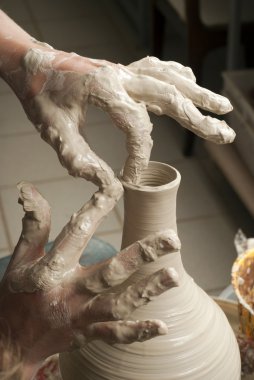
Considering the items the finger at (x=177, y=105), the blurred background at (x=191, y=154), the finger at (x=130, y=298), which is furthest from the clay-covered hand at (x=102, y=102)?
the blurred background at (x=191, y=154)

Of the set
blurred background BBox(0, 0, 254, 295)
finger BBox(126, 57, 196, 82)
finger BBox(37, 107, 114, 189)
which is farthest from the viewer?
blurred background BBox(0, 0, 254, 295)

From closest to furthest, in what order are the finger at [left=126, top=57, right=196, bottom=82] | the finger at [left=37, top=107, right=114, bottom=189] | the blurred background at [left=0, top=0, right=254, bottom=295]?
the finger at [left=37, top=107, right=114, bottom=189]
the finger at [left=126, top=57, right=196, bottom=82]
the blurred background at [left=0, top=0, right=254, bottom=295]

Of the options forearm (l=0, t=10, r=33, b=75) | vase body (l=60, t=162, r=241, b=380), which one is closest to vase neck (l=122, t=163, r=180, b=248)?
vase body (l=60, t=162, r=241, b=380)

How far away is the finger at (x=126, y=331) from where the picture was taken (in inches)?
30.3

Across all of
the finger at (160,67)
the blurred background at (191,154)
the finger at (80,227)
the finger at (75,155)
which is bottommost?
the blurred background at (191,154)

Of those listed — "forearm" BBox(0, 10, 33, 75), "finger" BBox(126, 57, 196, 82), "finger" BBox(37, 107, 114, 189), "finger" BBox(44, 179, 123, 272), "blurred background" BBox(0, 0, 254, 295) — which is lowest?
"blurred background" BBox(0, 0, 254, 295)

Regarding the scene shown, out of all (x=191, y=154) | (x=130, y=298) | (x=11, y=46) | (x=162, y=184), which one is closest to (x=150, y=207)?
(x=162, y=184)

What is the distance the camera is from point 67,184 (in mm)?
2611

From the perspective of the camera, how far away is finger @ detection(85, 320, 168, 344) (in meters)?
0.77

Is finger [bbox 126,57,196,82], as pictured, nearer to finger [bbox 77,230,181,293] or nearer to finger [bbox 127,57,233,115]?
finger [bbox 127,57,233,115]

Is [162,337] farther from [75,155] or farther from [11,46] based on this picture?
[11,46]

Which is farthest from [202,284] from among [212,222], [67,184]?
[67,184]

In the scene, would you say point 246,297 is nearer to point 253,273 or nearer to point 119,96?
point 253,273

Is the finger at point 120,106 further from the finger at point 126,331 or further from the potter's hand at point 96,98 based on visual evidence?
the finger at point 126,331
